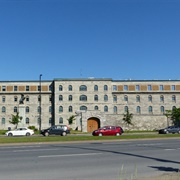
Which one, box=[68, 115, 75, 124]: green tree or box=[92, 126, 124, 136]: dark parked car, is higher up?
box=[68, 115, 75, 124]: green tree

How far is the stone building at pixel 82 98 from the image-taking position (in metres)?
82.2

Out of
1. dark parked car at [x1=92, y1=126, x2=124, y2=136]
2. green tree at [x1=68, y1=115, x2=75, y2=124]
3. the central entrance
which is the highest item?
green tree at [x1=68, y1=115, x2=75, y2=124]

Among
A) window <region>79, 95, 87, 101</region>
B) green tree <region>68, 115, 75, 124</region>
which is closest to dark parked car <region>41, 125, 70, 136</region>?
green tree <region>68, 115, 75, 124</region>

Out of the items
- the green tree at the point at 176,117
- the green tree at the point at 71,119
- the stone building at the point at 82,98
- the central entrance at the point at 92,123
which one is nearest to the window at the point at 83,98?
the stone building at the point at 82,98

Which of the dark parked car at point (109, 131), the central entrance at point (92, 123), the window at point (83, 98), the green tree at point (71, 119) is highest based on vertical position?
the window at point (83, 98)

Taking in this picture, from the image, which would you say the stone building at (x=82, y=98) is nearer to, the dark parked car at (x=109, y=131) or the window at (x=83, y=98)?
the window at (x=83, y=98)

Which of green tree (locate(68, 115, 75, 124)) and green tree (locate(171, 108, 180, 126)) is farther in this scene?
green tree (locate(68, 115, 75, 124))

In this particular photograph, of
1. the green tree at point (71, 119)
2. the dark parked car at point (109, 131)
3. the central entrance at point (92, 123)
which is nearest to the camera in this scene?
the dark parked car at point (109, 131)

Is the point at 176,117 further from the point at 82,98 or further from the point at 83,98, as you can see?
the point at 82,98

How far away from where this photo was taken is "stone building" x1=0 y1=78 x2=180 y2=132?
8219cm

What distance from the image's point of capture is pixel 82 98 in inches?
3258

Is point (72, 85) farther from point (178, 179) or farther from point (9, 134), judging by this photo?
point (178, 179)

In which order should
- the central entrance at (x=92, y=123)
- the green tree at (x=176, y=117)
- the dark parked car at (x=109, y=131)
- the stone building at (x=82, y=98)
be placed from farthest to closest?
the stone building at (x=82, y=98) < the green tree at (x=176, y=117) < the central entrance at (x=92, y=123) < the dark parked car at (x=109, y=131)

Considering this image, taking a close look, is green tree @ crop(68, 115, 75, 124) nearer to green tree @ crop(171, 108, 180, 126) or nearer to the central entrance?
the central entrance
